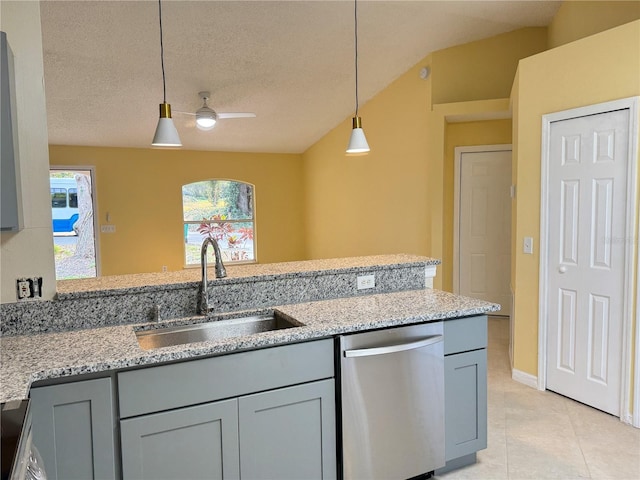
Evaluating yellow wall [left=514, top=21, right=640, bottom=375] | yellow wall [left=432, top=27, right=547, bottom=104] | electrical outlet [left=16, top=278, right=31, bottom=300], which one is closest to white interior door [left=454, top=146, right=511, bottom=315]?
yellow wall [left=432, top=27, right=547, bottom=104]

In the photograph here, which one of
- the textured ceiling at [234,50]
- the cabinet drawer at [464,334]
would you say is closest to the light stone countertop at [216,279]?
the cabinet drawer at [464,334]

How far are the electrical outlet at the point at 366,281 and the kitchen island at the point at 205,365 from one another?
0.14 m

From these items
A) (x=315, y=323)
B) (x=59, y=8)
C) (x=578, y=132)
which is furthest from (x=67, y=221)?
(x=578, y=132)

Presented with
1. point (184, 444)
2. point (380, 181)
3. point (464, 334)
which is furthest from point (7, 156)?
point (380, 181)

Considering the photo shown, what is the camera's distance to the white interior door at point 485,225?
5.07 m

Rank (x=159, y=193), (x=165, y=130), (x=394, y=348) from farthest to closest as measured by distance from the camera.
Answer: (x=159, y=193)
(x=165, y=130)
(x=394, y=348)

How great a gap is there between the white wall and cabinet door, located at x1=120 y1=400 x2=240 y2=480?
80cm

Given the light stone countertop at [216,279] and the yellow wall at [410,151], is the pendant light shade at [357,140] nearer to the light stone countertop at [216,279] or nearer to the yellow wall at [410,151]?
the light stone countertop at [216,279]

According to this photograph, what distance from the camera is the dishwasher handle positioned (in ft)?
6.30

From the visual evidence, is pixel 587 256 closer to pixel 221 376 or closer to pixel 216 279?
pixel 216 279

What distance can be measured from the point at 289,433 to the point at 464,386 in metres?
0.92

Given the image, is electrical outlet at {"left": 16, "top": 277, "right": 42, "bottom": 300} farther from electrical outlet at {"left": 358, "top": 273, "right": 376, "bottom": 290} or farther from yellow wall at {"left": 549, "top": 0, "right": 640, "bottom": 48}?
yellow wall at {"left": 549, "top": 0, "right": 640, "bottom": 48}

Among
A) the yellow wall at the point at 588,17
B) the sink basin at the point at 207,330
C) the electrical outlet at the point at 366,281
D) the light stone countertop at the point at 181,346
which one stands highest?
the yellow wall at the point at 588,17

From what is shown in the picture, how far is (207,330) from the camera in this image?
216cm
